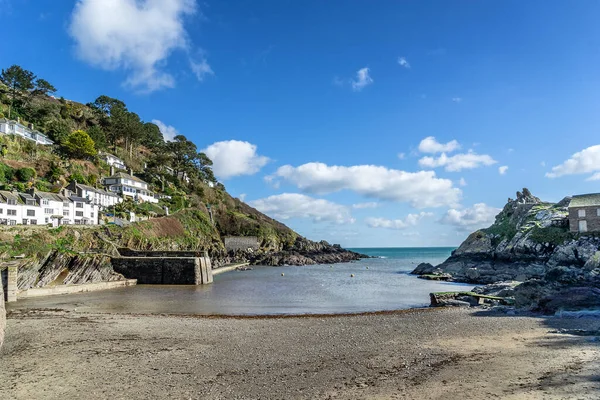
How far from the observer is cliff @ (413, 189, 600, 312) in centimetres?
2530

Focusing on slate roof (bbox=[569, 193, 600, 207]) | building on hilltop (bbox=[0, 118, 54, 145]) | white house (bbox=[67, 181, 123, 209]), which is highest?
building on hilltop (bbox=[0, 118, 54, 145])

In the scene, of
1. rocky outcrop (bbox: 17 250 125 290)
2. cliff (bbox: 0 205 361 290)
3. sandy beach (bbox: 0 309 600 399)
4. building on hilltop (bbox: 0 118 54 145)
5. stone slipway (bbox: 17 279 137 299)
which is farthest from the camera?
building on hilltop (bbox: 0 118 54 145)

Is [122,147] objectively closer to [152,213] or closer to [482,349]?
[152,213]

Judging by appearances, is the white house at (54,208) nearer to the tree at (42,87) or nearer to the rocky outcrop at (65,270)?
the rocky outcrop at (65,270)

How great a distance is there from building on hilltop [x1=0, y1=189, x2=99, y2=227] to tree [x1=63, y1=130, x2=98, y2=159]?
1936cm

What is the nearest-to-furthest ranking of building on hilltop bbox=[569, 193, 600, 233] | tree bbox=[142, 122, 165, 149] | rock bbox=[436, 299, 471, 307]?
rock bbox=[436, 299, 471, 307], building on hilltop bbox=[569, 193, 600, 233], tree bbox=[142, 122, 165, 149]

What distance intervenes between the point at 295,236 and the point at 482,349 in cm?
10310

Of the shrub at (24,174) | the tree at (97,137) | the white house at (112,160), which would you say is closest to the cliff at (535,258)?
the shrub at (24,174)

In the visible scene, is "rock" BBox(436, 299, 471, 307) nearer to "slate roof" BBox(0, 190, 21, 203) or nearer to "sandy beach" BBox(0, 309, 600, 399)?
"sandy beach" BBox(0, 309, 600, 399)

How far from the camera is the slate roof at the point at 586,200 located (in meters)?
49.0

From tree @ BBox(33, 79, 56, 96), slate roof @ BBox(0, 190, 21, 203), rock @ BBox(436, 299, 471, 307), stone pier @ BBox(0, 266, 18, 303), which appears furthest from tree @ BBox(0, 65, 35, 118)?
rock @ BBox(436, 299, 471, 307)

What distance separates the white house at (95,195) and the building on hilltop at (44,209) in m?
2.49

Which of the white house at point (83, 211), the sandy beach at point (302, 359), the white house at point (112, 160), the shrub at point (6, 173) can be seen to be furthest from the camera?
the white house at point (112, 160)

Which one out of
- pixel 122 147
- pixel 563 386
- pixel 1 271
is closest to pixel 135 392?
pixel 563 386
